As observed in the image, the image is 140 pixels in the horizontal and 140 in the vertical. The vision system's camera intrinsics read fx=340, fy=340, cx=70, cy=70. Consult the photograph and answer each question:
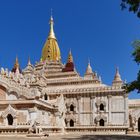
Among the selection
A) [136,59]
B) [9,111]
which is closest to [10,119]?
[9,111]

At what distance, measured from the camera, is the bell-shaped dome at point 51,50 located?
76.6 metres

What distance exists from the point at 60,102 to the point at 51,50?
32712 millimetres

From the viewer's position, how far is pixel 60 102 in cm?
4634

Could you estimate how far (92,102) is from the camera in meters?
53.5

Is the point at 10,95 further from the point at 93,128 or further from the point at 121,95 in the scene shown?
the point at 121,95

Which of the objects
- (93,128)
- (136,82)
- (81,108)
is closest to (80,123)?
(81,108)

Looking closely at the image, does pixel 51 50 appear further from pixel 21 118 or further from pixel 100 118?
pixel 21 118

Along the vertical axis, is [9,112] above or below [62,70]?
below

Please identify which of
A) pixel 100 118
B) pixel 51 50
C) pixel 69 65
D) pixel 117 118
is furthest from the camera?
pixel 51 50

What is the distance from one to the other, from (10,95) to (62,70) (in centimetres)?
2835

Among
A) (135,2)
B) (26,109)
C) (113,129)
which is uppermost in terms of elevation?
(135,2)

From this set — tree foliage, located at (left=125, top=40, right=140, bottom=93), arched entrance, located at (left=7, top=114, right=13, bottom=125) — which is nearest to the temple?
arched entrance, located at (left=7, top=114, right=13, bottom=125)

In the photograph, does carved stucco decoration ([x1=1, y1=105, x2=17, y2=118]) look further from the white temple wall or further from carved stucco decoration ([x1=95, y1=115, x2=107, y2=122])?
the white temple wall

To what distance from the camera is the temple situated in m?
36.9
